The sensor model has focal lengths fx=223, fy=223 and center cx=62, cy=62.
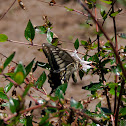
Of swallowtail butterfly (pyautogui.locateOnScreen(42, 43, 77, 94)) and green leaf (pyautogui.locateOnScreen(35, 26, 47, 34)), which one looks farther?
green leaf (pyautogui.locateOnScreen(35, 26, 47, 34))

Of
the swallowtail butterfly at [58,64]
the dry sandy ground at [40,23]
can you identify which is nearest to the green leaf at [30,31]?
the swallowtail butterfly at [58,64]

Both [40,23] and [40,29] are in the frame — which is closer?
[40,29]

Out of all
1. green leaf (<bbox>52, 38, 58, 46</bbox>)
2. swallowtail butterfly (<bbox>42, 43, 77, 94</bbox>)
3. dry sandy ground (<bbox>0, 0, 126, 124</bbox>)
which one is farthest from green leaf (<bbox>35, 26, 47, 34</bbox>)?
dry sandy ground (<bbox>0, 0, 126, 124</bbox>)

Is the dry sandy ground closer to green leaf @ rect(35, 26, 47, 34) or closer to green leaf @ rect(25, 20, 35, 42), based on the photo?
green leaf @ rect(35, 26, 47, 34)

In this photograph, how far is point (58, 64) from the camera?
1.11m

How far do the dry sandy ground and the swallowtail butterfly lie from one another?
3.70ft

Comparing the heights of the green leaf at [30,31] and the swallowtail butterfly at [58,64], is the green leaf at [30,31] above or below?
above

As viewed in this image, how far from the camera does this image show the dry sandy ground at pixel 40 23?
2.61m

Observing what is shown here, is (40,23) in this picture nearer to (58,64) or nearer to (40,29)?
(40,29)

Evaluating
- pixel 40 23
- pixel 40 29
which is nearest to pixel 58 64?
pixel 40 29

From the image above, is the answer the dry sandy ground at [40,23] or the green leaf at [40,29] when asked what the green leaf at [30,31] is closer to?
the green leaf at [40,29]

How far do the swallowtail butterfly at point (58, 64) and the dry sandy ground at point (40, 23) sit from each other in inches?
44.5

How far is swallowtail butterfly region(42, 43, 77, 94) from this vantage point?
105cm

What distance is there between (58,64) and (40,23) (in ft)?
6.53
